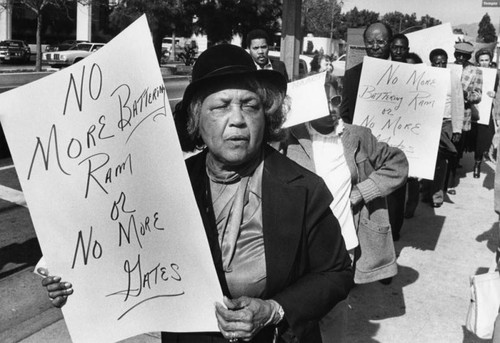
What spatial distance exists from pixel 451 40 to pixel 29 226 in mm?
6519

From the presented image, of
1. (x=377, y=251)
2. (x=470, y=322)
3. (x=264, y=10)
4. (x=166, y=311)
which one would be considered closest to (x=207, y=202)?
(x=166, y=311)

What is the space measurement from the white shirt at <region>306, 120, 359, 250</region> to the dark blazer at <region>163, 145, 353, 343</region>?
117 cm

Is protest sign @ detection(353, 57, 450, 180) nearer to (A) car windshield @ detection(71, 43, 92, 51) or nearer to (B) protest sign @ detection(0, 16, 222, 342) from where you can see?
(B) protest sign @ detection(0, 16, 222, 342)

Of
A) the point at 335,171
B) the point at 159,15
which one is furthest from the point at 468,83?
the point at 159,15

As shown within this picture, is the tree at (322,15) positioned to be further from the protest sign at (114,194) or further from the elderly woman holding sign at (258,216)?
the protest sign at (114,194)

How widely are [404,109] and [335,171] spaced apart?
70.2 inches

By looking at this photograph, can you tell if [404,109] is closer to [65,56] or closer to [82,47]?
[65,56]

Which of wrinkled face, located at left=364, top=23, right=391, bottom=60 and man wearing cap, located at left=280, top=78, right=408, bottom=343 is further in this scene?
wrinkled face, located at left=364, top=23, right=391, bottom=60

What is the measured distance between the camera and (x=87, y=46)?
32844 mm

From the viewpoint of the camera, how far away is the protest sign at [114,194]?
1.55 m

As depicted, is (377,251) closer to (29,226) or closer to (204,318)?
(204,318)

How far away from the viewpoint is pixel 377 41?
193 inches

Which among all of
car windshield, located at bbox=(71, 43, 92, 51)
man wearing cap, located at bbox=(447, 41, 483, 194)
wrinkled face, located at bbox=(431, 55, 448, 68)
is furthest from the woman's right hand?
car windshield, located at bbox=(71, 43, 92, 51)

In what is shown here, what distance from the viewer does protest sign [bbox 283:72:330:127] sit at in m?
2.95
